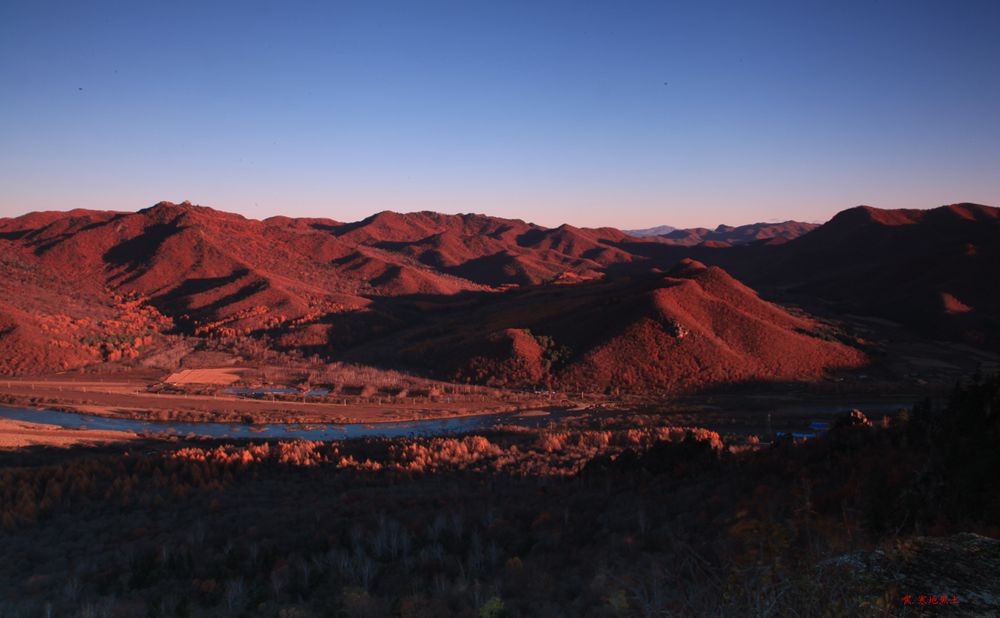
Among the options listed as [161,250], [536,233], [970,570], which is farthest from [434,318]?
[536,233]

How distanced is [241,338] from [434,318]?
17.3 metres

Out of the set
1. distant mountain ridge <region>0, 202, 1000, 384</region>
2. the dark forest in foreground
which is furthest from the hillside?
the dark forest in foreground

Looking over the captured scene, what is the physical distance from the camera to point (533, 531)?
31.7 feet

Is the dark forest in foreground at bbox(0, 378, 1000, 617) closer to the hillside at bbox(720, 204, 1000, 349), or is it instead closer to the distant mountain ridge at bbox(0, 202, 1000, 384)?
the distant mountain ridge at bbox(0, 202, 1000, 384)

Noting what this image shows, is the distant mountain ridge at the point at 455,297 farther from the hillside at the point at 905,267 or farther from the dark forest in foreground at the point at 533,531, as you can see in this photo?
the dark forest in foreground at the point at 533,531

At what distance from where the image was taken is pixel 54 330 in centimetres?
4138

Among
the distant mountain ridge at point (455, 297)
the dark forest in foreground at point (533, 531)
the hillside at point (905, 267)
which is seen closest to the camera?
the dark forest in foreground at point (533, 531)

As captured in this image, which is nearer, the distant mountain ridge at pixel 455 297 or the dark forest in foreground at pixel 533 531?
the dark forest in foreground at pixel 533 531

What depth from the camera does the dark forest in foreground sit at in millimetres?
4477

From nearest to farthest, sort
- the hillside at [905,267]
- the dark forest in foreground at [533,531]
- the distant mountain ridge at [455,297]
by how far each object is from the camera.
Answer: the dark forest in foreground at [533,531]
the distant mountain ridge at [455,297]
the hillside at [905,267]

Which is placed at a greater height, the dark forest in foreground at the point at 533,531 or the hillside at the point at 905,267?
the hillside at the point at 905,267

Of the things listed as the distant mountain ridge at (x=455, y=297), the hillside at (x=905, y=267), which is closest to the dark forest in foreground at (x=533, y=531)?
the distant mountain ridge at (x=455, y=297)

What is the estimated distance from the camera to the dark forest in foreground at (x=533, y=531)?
4477 mm

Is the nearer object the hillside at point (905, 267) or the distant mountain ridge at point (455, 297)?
the distant mountain ridge at point (455, 297)
